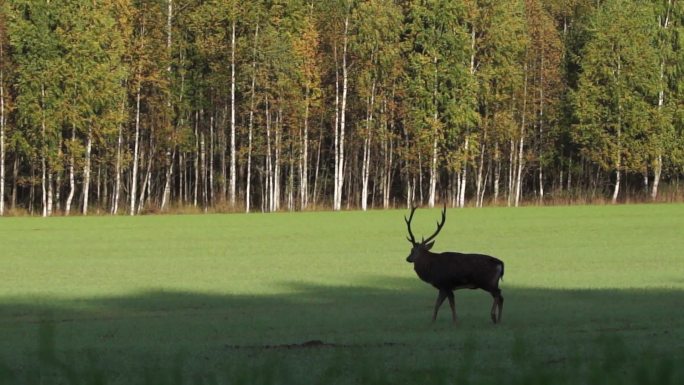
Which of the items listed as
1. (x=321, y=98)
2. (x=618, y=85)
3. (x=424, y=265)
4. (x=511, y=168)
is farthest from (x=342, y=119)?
(x=424, y=265)

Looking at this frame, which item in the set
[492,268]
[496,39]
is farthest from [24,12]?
[492,268]

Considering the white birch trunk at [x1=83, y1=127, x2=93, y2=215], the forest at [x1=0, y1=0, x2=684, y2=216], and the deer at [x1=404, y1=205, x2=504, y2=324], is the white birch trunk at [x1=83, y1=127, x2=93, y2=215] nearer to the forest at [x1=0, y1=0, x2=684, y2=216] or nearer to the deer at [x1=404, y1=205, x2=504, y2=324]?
the forest at [x1=0, y1=0, x2=684, y2=216]

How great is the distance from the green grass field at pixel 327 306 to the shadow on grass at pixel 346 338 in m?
0.03

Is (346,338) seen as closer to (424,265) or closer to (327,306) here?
(424,265)

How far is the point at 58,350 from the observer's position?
14023 millimetres

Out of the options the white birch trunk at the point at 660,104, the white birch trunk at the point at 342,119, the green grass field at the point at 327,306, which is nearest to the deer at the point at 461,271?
the green grass field at the point at 327,306

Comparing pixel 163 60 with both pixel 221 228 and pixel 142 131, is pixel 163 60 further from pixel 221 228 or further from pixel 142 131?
pixel 221 228

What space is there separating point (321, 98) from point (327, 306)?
5347 centimetres

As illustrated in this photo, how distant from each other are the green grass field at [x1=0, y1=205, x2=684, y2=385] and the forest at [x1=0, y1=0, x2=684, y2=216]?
57.2 feet

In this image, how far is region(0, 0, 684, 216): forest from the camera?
211 feet

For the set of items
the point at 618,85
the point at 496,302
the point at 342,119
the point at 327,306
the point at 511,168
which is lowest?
the point at 327,306

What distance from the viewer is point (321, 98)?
73750mm

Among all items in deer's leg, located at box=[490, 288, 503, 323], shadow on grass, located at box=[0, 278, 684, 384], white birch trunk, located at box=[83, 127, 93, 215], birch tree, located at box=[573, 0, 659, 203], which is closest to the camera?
shadow on grass, located at box=[0, 278, 684, 384]

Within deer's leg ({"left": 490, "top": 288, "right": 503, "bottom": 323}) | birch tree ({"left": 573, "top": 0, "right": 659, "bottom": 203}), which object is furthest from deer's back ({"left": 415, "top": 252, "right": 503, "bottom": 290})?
birch tree ({"left": 573, "top": 0, "right": 659, "bottom": 203})
